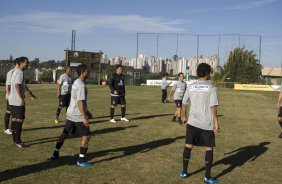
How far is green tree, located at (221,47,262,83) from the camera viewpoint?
6334cm

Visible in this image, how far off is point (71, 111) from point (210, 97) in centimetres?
272

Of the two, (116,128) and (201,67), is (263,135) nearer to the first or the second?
(116,128)

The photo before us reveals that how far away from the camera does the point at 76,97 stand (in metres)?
7.57

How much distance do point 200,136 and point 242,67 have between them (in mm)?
60676

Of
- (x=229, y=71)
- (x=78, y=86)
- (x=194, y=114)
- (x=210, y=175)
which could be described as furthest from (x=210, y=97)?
(x=229, y=71)

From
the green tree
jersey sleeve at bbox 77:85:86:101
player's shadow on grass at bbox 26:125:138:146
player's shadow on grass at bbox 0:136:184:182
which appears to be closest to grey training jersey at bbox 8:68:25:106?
player's shadow on grass at bbox 26:125:138:146

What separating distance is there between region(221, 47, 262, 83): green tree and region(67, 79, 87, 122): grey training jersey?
2241 inches

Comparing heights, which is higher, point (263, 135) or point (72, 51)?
point (72, 51)

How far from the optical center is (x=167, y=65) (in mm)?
99062

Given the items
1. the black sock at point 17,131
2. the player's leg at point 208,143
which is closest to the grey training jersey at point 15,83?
the black sock at point 17,131

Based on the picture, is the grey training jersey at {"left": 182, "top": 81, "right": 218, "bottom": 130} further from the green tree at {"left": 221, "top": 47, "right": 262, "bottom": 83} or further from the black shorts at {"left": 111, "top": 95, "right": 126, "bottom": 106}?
the green tree at {"left": 221, "top": 47, "right": 262, "bottom": 83}

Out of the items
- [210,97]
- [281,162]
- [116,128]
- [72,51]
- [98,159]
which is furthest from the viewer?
[72,51]

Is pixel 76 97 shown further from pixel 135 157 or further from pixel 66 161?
pixel 135 157

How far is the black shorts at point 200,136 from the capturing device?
6895mm
